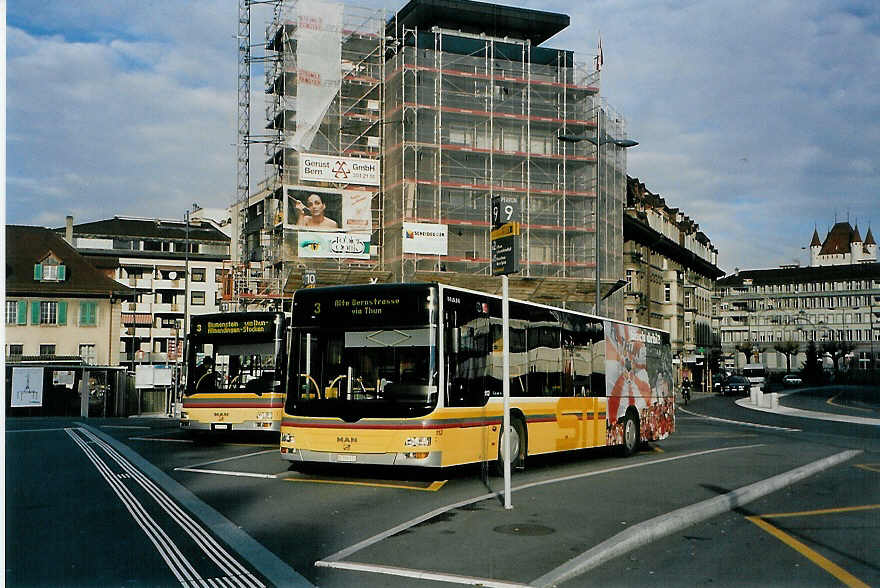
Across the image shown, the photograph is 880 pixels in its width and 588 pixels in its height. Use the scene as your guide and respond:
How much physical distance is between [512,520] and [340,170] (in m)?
38.7

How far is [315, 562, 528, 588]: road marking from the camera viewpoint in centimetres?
763

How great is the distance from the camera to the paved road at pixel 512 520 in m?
8.19

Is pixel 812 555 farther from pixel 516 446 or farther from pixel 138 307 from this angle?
pixel 138 307

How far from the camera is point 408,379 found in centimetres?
1386

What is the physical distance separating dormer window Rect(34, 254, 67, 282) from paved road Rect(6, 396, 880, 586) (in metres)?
48.0

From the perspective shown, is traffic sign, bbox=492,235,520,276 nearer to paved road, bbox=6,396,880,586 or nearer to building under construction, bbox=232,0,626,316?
paved road, bbox=6,396,880,586

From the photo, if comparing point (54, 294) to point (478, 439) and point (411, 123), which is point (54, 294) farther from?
point (478, 439)

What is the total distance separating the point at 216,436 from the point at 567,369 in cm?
1146

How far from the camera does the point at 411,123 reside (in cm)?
4897

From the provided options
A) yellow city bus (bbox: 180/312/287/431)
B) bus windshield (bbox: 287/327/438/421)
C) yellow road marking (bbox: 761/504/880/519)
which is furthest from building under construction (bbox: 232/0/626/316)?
yellow road marking (bbox: 761/504/880/519)

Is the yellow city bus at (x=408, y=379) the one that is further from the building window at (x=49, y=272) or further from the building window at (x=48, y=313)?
the building window at (x=49, y=272)

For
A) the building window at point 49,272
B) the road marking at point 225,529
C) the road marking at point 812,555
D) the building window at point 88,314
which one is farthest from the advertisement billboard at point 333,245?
the road marking at point 812,555

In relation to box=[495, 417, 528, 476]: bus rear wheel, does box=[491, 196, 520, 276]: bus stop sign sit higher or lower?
higher

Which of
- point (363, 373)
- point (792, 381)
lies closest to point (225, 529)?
point (363, 373)
